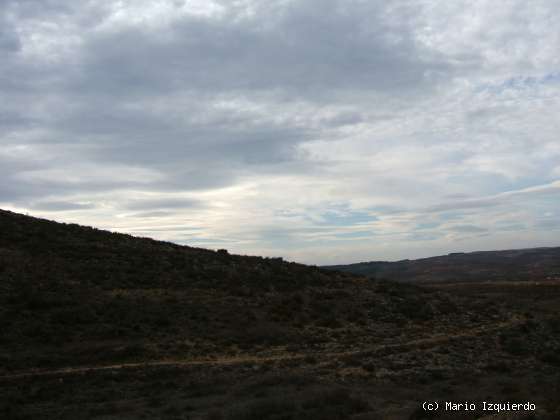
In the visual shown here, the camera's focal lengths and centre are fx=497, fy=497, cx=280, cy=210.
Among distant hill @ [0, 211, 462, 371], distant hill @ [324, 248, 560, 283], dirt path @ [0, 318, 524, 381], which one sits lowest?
distant hill @ [324, 248, 560, 283]

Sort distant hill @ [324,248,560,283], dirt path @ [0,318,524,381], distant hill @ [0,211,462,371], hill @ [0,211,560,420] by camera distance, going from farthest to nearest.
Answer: distant hill @ [324,248,560,283] < distant hill @ [0,211,462,371] < dirt path @ [0,318,524,381] < hill @ [0,211,560,420]

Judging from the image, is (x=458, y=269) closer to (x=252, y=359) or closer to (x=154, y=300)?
(x=154, y=300)

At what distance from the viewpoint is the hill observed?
13.7 m

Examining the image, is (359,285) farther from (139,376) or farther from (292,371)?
(139,376)

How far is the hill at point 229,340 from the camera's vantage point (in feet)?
45.0

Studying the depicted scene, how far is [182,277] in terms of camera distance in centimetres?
3334

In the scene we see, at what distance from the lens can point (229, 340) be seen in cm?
2241

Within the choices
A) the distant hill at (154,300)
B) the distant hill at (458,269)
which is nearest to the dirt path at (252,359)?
the distant hill at (154,300)

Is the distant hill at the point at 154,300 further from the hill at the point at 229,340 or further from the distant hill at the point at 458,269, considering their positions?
the distant hill at the point at 458,269

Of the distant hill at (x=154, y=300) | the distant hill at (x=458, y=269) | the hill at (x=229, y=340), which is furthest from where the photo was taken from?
the distant hill at (x=458, y=269)

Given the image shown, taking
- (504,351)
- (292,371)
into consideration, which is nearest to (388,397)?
(292,371)

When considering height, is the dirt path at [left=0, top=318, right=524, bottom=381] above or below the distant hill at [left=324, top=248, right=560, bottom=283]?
above

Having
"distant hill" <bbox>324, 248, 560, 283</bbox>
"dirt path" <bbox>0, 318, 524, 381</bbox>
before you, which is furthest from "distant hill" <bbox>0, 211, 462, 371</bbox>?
"distant hill" <bbox>324, 248, 560, 283</bbox>

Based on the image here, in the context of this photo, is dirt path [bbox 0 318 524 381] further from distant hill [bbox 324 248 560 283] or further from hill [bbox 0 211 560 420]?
distant hill [bbox 324 248 560 283]
